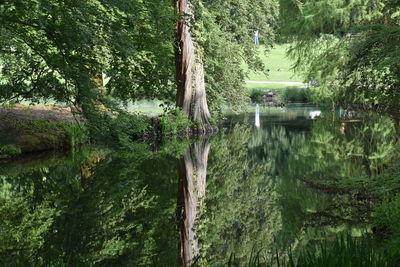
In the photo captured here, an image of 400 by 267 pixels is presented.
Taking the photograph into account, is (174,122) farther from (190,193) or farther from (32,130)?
(190,193)

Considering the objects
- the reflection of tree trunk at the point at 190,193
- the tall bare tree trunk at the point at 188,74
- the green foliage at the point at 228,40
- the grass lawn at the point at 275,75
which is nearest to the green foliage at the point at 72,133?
the reflection of tree trunk at the point at 190,193

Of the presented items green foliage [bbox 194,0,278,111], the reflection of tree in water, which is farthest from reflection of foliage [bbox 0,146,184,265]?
green foliage [bbox 194,0,278,111]

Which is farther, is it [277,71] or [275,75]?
[277,71]

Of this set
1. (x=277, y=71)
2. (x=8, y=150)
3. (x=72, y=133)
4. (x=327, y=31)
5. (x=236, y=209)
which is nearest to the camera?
(x=236, y=209)

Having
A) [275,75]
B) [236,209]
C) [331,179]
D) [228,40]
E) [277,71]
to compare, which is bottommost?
[275,75]

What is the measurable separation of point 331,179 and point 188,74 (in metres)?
10.9

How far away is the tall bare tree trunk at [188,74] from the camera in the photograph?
23188 millimetres

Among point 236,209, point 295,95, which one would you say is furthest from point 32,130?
point 295,95

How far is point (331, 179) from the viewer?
13.2 m

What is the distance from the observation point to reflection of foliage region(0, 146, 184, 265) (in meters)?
7.34

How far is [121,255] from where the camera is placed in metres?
7.29

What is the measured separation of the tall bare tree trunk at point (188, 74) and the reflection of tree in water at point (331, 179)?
4.09 metres

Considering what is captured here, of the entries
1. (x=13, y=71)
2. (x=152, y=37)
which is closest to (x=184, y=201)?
(x=13, y=71)

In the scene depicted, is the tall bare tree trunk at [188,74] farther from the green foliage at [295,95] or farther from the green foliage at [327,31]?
the green foliage at [295,95]
